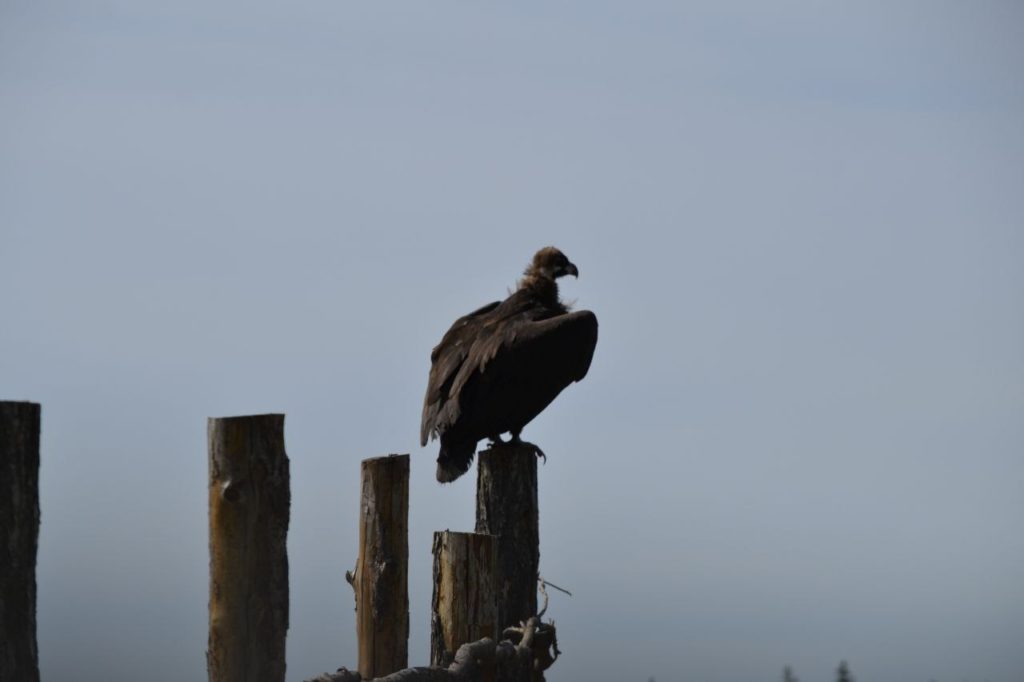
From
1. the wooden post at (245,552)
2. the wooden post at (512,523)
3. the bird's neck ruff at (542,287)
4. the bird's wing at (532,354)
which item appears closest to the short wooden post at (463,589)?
the wooden post at (512,523)

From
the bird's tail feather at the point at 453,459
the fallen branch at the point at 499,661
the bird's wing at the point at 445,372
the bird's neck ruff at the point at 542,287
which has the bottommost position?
the fallen branch at the point at 499,661

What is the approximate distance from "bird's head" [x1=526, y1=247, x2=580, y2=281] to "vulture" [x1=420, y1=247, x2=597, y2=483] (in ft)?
1.56

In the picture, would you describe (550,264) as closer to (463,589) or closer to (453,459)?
(453,459)

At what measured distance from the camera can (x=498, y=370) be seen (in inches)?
383

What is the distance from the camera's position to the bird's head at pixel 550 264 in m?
11.4

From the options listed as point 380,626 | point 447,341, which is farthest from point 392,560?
point 447,341

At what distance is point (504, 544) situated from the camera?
8.02 metres

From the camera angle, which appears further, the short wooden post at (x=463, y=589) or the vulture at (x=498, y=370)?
the vulture at (x=498, y=370)

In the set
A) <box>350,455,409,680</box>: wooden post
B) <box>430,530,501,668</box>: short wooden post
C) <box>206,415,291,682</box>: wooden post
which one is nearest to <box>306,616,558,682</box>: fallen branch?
<box>430,530,501,668</box>: short wooden post

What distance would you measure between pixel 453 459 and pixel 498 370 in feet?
2.27

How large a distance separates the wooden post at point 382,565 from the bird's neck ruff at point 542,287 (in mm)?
3626

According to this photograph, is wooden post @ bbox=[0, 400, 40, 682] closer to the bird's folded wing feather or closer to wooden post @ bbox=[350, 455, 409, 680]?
wooden post @ bbox=[350, 455, 409, 680]

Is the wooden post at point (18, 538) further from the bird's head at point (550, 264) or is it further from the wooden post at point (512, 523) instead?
the bird's head at point (550, 264)

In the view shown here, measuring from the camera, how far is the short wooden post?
7.46 metres
